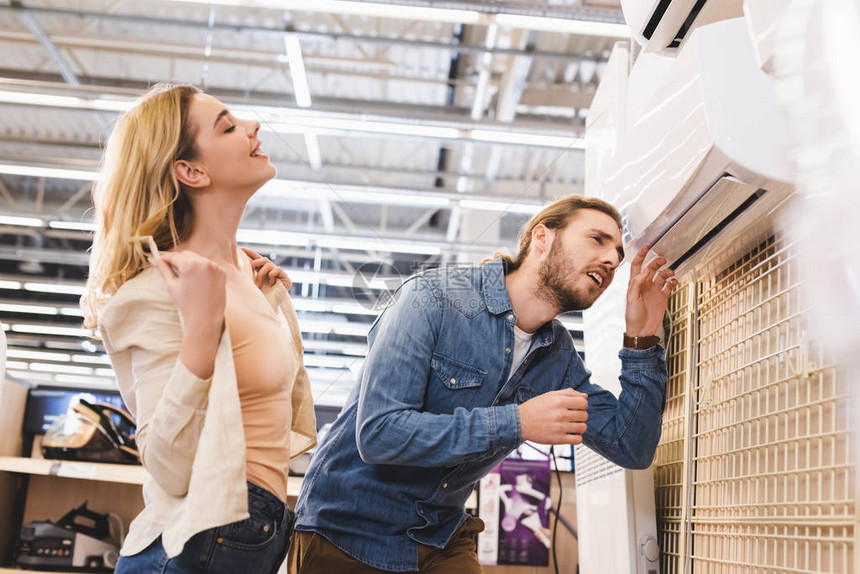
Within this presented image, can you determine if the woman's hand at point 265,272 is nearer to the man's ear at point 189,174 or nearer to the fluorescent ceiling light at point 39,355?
the man's ear at point 189,174

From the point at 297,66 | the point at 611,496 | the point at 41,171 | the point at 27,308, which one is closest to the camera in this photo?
the point at 611,496

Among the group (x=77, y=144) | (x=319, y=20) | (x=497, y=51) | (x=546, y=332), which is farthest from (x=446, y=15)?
(x=77, y=144)

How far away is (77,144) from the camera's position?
9.06m

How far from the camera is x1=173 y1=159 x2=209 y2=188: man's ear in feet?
4.12

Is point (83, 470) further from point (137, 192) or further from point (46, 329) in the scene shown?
point (46, 329)

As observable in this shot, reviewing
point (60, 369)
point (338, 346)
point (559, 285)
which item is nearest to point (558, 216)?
point (559, 285)

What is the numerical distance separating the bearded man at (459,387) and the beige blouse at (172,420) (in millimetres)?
470

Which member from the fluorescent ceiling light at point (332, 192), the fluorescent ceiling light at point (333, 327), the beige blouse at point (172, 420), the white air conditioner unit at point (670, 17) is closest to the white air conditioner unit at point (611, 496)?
the white air conditioner unit at point (670, 17)

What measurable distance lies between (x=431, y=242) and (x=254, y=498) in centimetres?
814

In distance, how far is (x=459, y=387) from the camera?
1661 millimetres

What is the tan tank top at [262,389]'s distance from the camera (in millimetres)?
1201

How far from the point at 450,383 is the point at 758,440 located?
0.57m

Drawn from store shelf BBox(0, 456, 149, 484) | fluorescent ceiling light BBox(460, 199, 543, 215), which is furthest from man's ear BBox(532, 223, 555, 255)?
fluorescent ceiling light BBox(460, 199, 543, 215)

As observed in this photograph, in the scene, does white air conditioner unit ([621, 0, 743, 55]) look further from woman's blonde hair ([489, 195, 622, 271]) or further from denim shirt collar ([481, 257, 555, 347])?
denim shirt collar ([481, 257, 555, 347])
